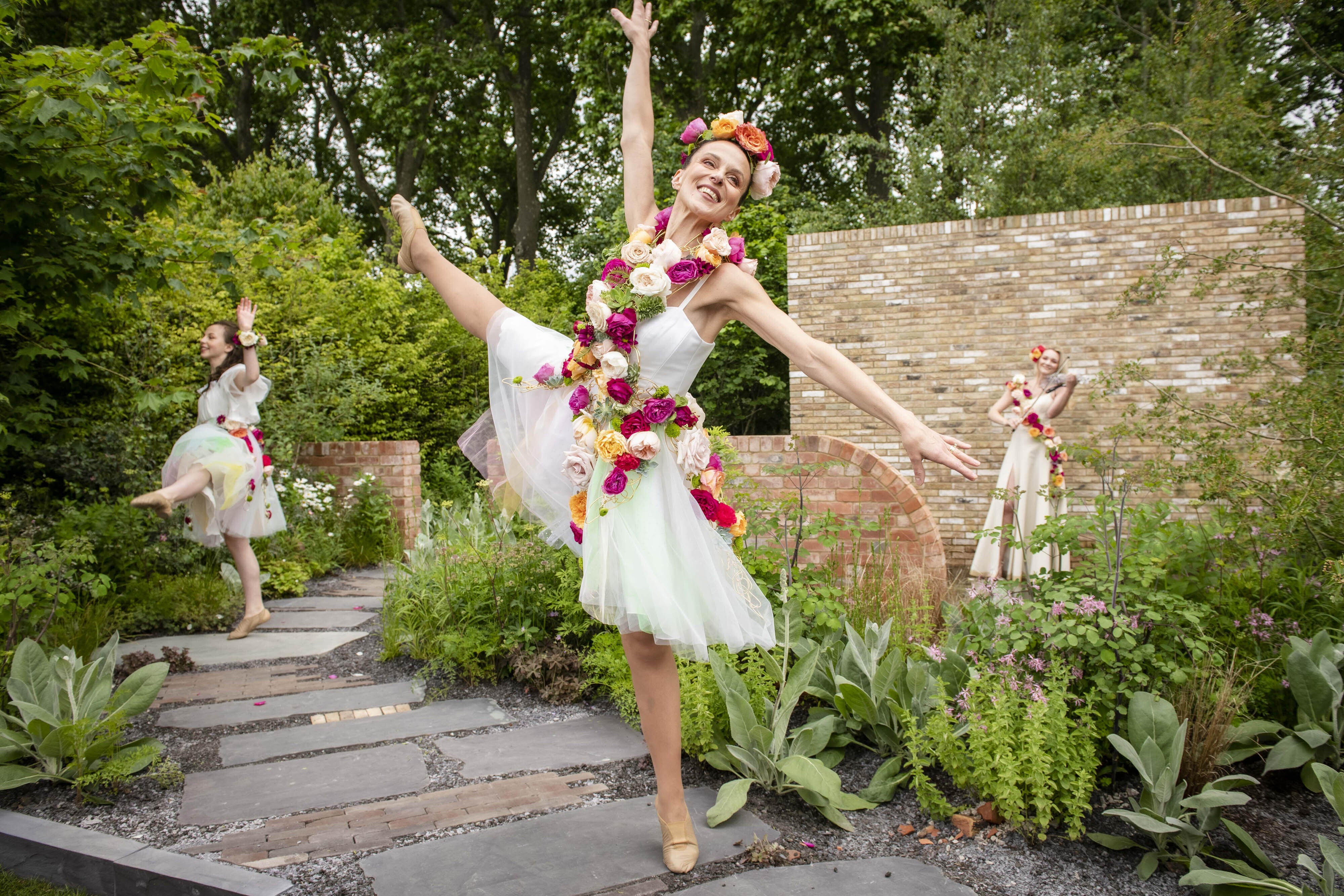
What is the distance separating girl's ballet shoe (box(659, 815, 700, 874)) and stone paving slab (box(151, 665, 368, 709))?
2176 mm

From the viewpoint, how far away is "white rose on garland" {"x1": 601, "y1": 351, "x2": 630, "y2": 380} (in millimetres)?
2184

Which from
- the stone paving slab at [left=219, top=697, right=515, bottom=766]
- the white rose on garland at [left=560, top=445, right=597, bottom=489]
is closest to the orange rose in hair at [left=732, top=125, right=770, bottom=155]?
the white rose on garland at [left=560, top=445, right=597, bottom=489]

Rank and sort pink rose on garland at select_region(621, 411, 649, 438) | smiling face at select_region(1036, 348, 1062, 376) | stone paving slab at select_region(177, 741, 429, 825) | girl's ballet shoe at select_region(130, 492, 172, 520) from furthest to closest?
smiling face at select_region(1036, 348, 1062, 376) < girl's ballet shoe at select_region(130, 492, 172, 520) < stone paving slab at select_region(177, 741, 429, 825) < pink rose on garland at select_region(621, 411, 649, 438)

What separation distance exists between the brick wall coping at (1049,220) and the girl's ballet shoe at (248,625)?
567 cm

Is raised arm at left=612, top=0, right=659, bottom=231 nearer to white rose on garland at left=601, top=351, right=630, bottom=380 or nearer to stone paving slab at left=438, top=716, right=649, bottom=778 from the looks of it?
white rose on garland at left=601, top=351, right=630, bottom=380

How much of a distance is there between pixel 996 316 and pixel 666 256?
614 centimetres

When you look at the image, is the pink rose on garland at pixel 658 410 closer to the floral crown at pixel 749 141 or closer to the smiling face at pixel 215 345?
the floral crown at pixel 749 141

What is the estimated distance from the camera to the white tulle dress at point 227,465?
15.1ft

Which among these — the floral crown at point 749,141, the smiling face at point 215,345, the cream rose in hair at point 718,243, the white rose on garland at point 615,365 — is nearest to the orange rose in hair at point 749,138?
the floral crown at point 749,141

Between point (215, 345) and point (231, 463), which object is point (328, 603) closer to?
point (231, 463)

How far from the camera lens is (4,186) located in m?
3.21

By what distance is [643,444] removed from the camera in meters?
2.14

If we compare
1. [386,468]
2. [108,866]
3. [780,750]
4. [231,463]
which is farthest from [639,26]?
[386,468]

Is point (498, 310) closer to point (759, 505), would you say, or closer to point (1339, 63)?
point (759, 505)
